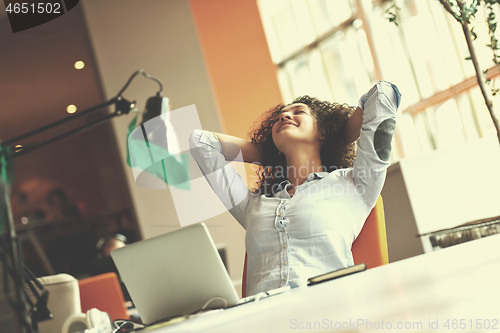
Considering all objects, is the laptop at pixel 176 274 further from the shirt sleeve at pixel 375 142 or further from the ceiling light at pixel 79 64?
the ceiling light at pixel 79 64

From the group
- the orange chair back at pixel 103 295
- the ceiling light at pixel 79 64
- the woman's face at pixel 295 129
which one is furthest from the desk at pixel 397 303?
the ceiling light at pixel 79 64

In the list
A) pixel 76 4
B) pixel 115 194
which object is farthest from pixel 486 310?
A: pixel 115 194

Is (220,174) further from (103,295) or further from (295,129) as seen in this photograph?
(103,295)

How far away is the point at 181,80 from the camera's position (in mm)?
5387

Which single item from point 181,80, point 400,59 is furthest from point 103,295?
point 400,59

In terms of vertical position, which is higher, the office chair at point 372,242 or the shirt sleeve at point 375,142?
the shirt sleeve at point 375,142

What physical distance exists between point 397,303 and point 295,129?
1.19 meters

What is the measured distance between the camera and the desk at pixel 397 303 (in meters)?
0.69

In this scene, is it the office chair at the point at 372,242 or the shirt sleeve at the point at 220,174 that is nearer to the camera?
the office chair at the point at 372,242

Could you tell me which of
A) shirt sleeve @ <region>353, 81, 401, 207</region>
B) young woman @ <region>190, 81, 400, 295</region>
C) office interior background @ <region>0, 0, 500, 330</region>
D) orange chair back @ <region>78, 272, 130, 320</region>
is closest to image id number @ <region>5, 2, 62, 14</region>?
office interior background @ <region>0, 0, 500, 330</region>

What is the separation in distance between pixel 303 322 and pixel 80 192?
602 centimetres

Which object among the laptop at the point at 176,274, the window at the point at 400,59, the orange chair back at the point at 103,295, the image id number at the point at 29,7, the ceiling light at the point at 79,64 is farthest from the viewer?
the ceiling light at the point at 79,64

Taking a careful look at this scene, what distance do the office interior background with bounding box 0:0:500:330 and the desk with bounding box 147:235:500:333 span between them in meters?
3.53

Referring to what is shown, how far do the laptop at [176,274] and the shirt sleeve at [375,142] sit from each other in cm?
70
